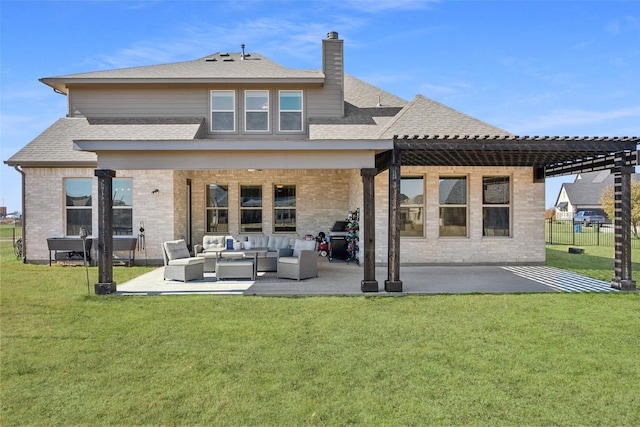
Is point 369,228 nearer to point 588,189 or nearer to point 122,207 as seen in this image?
point 122,207

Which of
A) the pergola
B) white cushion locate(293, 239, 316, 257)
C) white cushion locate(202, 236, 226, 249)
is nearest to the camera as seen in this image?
the pergola

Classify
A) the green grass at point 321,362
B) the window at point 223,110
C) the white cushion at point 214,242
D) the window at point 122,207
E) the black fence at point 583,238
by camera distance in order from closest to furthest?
the green grass at point 321,362 < the white cushion at point 214,242 < the window at point 122,207 < the window at point 223,110 < the black fence at point 583,238

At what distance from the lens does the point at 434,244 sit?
12297 millimetres

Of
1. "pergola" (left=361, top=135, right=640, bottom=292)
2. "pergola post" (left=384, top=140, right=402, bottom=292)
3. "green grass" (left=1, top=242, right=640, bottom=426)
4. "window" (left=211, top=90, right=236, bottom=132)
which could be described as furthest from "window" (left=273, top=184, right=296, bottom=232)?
"green grass" (left=1, top=242, right=640, bottom=426)

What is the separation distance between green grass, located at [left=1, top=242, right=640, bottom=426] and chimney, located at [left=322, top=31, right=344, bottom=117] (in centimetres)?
794

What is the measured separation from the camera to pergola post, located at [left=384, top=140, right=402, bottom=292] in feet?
27.1

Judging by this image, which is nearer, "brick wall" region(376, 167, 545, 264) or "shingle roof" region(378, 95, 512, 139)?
"shingle roof" region(378, 95, 512, 139)

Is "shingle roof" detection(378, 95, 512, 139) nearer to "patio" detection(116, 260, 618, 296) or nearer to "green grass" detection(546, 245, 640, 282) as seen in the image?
"patio" detection(116, 260, 618, 296)

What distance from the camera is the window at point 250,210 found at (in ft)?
48.3

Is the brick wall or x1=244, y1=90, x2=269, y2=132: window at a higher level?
x1=244, y1=90, x2=269, y2=132: window

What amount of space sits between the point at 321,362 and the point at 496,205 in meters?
9.69

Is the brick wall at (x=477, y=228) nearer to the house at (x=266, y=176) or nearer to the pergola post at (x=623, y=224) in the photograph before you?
the house at (x=266, y=176)

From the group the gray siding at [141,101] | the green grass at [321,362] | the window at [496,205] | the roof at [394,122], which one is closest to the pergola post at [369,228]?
the green grass at [321,362]

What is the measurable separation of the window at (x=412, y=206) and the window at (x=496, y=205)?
192cm
